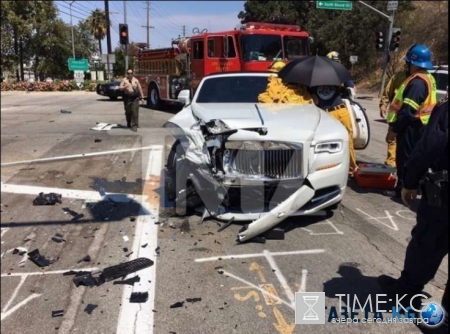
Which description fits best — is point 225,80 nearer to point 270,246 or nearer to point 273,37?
point 270,246

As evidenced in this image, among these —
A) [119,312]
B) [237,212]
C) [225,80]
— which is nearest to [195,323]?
[119,312]

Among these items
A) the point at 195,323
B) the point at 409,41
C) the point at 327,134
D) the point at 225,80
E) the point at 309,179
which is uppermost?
the point at 409,41

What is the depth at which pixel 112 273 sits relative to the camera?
363cm

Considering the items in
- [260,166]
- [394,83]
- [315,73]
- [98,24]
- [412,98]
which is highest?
[98,24]

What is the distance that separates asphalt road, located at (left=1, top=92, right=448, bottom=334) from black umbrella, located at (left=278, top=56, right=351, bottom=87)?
5.62ft

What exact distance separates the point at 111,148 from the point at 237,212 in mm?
5494

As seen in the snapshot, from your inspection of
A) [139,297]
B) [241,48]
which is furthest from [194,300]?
[241,48]

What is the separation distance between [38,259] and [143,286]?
114 cm

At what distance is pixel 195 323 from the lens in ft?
9.71

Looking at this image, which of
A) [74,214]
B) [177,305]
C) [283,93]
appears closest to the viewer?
[177,305]

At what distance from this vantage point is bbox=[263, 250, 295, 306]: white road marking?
10.9ft

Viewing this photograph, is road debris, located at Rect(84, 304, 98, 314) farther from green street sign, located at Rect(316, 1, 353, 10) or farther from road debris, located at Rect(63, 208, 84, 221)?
green street sign, located at Rect(316, 1, 353, 10)

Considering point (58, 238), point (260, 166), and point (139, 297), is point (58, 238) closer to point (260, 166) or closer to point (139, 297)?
point (139, 297)

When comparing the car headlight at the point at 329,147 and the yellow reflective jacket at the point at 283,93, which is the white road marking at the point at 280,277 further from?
the yellow reflective jacket at the point at 283,93
